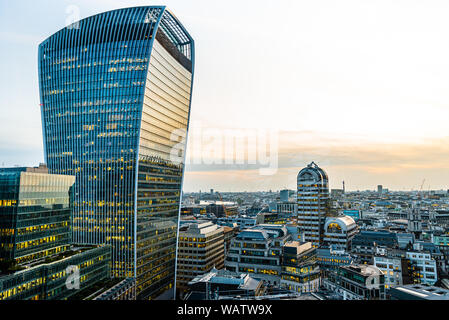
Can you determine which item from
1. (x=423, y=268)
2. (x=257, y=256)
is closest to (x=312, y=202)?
(x=423, y=268)

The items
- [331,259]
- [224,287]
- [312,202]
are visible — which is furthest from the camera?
[312,202]

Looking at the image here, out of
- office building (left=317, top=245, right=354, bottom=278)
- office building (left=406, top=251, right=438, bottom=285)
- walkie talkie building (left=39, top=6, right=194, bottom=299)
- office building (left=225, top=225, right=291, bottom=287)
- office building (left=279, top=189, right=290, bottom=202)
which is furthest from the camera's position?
office building (left=279, top=189, right=290, bottom=202)

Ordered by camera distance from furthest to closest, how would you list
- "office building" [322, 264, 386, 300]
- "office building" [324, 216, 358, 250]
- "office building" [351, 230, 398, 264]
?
"office building" [324, 216, 358, 250] → "office building" [351, 230, 398, 264] → "office building" [322, 264, 386, 300]

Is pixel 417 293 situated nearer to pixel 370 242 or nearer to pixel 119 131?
pixel 370 242

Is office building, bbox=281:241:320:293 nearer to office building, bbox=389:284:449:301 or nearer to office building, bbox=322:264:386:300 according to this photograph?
office building, bbox=322:264:386:300

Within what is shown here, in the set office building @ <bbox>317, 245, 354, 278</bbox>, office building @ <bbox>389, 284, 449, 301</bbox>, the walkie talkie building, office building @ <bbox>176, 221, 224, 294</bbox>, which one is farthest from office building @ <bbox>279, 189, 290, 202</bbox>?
office building @ <bbox>389, 284, 449, 301</bbox>
